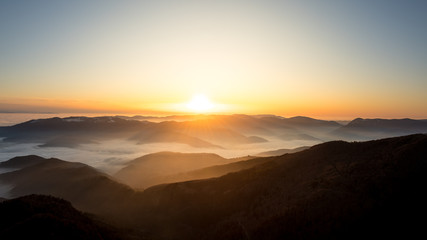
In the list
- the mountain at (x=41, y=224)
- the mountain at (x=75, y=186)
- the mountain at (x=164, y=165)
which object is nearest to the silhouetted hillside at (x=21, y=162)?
the mountain at (x=75, y=186)

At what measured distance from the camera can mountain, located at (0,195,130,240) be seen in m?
22.2

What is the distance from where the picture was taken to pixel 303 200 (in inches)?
1217

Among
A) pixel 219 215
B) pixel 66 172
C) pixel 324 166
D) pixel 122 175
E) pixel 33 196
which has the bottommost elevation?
pixel 122 175

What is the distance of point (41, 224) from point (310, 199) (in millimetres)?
29730

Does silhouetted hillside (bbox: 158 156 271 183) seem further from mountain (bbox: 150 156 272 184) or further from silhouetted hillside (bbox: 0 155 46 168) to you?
silhouetted hillside (bbox: 0 155 46 168)

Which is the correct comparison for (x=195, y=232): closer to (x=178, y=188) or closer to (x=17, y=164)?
(x=178, y=188)

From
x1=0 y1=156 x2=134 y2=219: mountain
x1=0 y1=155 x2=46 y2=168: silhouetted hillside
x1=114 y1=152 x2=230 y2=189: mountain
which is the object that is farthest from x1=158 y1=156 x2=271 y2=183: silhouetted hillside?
x1=0 y1=155 x2=46 y2=168: silhouetted hillside

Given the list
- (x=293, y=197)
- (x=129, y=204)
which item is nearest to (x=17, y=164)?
(x=129, y=204)

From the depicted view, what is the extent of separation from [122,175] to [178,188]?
98164 millimetres

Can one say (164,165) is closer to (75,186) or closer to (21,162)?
(75,186)

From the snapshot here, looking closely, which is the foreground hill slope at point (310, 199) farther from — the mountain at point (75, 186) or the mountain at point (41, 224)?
the mountain at point (75, 186)

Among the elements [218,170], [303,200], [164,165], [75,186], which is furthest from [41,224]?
A: [164,165]

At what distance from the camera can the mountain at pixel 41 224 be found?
22155 millimetres

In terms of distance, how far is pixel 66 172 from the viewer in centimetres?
10156
